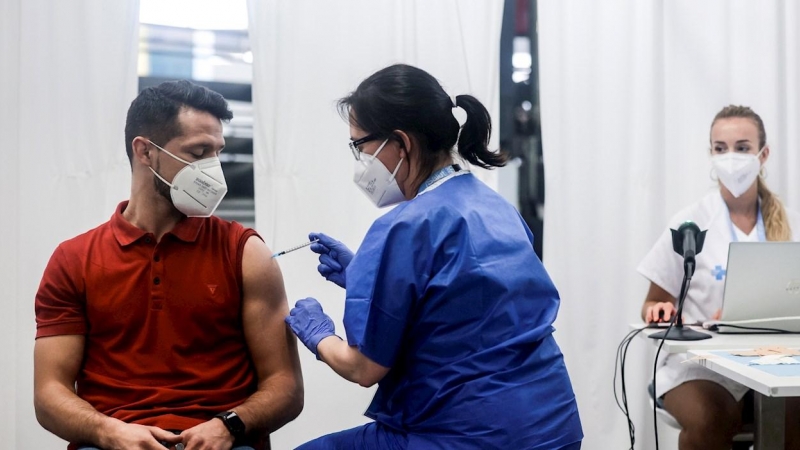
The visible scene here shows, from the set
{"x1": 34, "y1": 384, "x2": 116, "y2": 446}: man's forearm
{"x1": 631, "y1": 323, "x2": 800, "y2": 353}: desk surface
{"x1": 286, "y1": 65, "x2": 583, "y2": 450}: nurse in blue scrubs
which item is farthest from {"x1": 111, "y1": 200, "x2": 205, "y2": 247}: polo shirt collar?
{"x1": 631, "y1": 323, "x2": 800, "y2": 353}: desk surface

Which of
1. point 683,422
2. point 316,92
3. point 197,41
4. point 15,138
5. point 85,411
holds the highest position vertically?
point 197,41

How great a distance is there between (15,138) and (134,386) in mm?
1277

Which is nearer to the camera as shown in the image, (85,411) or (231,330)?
(85,411)

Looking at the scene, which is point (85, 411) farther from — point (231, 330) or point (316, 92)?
point (316, 92)

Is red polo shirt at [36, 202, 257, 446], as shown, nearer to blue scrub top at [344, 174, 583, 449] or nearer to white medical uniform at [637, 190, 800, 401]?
blue scrub top at [344, 174, 583, 449]

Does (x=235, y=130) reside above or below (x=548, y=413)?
above

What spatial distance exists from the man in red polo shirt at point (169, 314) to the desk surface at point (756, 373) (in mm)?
914

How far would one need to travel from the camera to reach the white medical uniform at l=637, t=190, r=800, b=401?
2412 mm

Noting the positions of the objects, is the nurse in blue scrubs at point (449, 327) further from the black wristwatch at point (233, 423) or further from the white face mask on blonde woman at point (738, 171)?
the white face mask on blonde woman at point (738, 171)

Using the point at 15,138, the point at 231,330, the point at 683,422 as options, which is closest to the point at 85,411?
the point at 231,330

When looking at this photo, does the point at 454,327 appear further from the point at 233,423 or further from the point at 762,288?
the point at 762,288

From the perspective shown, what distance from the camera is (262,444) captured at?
1.77m

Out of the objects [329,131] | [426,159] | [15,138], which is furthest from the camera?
[329,131]

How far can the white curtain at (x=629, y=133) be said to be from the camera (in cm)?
289
